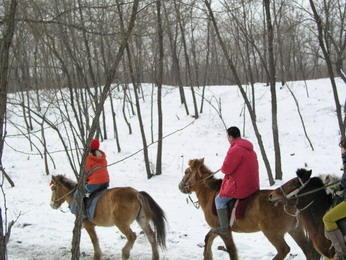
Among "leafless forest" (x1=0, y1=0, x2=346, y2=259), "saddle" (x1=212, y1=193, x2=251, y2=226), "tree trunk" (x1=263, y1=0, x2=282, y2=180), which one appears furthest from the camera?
"tree trunk" (x1=263, y1=0, x2=282, y2=180)

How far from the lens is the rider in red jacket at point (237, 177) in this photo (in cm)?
516

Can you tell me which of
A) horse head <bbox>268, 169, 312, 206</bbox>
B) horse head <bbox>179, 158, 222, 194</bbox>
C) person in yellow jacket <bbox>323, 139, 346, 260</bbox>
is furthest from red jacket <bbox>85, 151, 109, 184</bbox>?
person in yellow jacket <bbox>323, 139, 346, 260</bbox>

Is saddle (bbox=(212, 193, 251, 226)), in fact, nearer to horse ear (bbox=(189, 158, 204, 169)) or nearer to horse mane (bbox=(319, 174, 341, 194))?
horse ear (bbox=(189, 158, 204, 169))

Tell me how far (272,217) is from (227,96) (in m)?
26.2

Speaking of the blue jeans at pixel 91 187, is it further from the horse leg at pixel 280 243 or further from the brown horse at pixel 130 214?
the horse leg at pixel 280 243

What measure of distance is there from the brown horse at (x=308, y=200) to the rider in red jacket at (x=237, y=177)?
0.55m

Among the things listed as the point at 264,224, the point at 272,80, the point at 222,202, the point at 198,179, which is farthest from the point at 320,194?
the point at 272,80

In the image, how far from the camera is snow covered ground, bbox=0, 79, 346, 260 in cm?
675

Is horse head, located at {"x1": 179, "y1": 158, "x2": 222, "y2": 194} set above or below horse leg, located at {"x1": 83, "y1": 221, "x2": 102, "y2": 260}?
above

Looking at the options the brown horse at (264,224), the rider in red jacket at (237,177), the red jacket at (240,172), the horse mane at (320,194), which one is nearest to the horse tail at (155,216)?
the brown horse at (264,224)

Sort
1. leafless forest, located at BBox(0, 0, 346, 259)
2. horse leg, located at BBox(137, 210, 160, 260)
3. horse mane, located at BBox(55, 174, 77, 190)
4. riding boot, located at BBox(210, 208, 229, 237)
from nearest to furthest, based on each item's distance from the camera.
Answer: leafless forest, located at BBox(0, 0, 346, 259)
riding boot, located at BBox(210, 208, 229, 237)
horse leg, located at BBox(137, 210, 160, 260)
horse mane, located at BBox(55, 174, 77, 190)

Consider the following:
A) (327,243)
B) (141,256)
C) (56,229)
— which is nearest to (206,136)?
(56,229)

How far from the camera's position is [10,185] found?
53.9ft

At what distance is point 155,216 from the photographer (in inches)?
231
